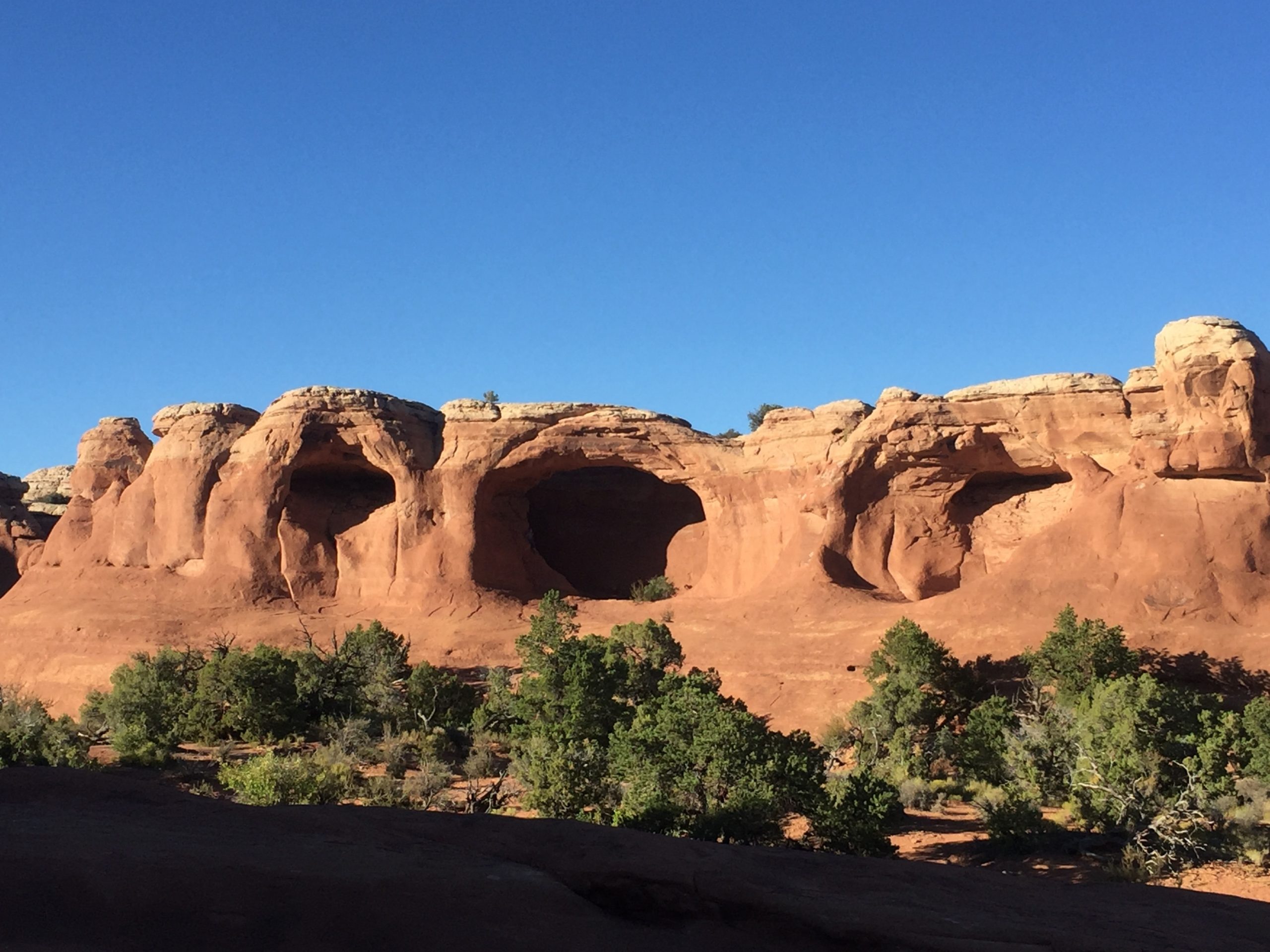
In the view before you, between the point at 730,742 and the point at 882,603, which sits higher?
the point at 882,603

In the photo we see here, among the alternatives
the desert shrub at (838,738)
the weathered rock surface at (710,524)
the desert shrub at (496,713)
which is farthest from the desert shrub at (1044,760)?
the desert shrub at (496,713)

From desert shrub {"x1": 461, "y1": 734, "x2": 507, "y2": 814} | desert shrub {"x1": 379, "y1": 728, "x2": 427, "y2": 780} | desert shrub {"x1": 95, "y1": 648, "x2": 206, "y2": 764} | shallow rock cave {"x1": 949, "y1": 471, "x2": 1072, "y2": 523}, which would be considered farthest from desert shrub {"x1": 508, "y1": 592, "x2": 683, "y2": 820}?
shallow rock cave {"x1": 949, "y1": 471, "x2": 1072, "y2": 523}

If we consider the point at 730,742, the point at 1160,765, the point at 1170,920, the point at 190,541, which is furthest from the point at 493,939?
the point at 190,541

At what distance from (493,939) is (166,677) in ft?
64.4

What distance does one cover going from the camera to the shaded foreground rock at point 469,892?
4973 mm

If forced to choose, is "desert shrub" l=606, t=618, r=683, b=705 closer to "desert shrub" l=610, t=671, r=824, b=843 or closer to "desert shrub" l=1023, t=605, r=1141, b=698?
"desert shrub" l=610, t=671, r=824, b=843

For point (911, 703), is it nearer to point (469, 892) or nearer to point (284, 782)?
point (284, 782)

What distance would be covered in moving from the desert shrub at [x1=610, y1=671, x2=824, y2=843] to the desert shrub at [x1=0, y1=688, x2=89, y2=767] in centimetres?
794

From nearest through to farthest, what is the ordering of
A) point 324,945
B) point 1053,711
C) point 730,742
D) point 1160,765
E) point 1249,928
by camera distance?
point 324,945
point 1249,928
point 730,742
point 1160,765
point 1053,711

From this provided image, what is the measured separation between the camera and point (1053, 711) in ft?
60.6

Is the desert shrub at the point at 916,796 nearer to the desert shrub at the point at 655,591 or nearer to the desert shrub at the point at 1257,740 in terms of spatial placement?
the desert shrub at the point at 1257,740

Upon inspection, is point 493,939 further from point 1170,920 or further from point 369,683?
point 369,683

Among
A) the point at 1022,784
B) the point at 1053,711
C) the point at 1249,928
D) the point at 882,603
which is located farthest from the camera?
the point at 882,603

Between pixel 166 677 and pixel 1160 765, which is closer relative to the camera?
pixel 1160 765
